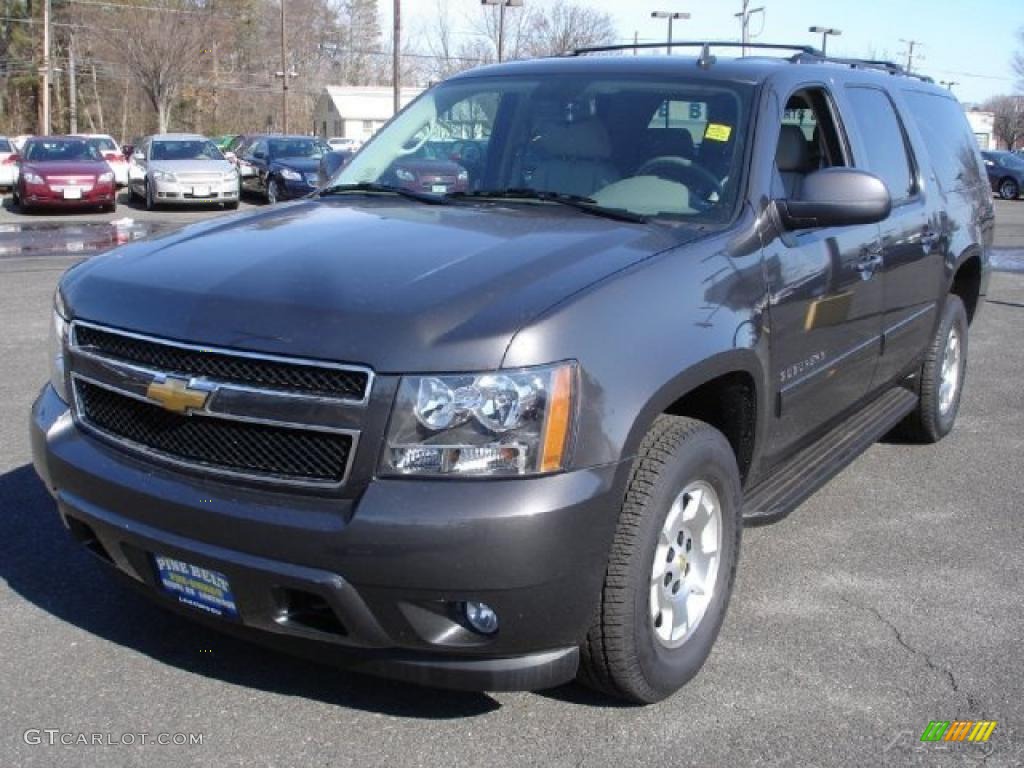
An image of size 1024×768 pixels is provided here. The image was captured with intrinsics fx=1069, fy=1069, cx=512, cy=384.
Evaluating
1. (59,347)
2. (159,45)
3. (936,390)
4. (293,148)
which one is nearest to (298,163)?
(293,148)

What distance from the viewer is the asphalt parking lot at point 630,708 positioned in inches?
117

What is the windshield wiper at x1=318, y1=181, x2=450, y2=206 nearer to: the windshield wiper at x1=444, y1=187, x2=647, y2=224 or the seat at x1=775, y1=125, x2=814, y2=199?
the windshield wiper at x1=444, y1=187, x2=647, y2=224

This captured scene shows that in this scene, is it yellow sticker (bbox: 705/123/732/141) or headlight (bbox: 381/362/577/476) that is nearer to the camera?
headlight (bbox: 381/362/577/476)

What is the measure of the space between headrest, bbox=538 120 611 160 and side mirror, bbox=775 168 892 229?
2.34 ft

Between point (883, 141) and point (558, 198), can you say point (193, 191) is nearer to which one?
point (883, 141)

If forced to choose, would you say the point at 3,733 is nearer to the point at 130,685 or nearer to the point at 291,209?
the point at 130,685

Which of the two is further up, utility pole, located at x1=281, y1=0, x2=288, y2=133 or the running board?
utility pole, located at x1=281, y1=0, x2=288, y2=133

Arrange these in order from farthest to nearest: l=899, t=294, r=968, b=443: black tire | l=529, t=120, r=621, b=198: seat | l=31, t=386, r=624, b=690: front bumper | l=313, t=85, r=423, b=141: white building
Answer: l=313, t=85, r=423, b=141: white building < l=899, t=294, r=968, b=443: black tire < l=529, t=120, r=621, b=198: seat < l=31, t=386, r=624, b=690: front bumper

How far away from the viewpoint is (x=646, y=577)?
9.63ft

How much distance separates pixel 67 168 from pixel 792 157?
65.3 ft

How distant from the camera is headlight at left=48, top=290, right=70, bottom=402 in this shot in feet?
11.0

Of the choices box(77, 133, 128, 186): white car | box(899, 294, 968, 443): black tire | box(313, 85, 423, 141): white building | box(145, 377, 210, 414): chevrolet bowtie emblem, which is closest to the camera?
box(145, 377, 210, 414): chevrolet bowtie emblem

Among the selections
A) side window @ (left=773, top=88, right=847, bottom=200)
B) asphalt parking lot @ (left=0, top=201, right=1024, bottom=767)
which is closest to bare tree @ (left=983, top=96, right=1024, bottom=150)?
side window @ (left=773, top=88, right=847, bottom=200)

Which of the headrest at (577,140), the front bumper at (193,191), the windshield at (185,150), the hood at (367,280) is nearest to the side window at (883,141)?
the headrest at (577,140)
